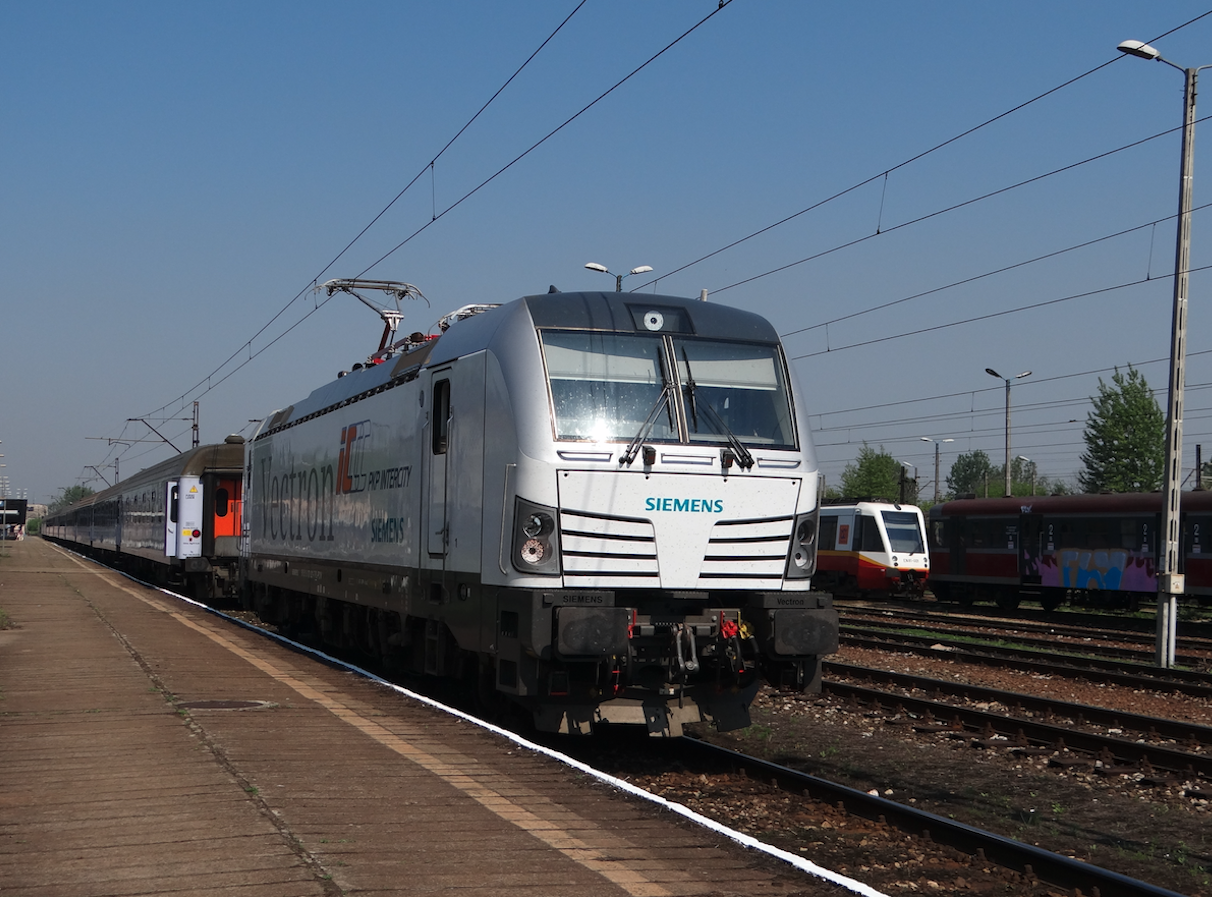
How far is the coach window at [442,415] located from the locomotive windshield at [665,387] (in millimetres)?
1651

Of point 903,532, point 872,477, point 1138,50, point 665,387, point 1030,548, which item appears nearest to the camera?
point 665,387

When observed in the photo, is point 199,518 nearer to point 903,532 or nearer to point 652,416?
point 903,532

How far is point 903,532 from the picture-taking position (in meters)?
35.4

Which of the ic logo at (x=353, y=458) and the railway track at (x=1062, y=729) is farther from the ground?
the ic logo at (x=353, y=458)

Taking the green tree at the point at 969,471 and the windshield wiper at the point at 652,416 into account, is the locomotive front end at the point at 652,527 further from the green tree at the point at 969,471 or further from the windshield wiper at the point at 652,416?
the green tree at the point at 969,471

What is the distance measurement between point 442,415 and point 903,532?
26.4 m

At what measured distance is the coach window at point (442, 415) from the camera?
10.9 metres

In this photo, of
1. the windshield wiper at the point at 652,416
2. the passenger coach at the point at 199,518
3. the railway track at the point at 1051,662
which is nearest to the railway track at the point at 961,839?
the windshield wiper at the point at 652,416

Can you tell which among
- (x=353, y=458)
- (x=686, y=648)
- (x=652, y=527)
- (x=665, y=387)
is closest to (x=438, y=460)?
(x=665, y=387)

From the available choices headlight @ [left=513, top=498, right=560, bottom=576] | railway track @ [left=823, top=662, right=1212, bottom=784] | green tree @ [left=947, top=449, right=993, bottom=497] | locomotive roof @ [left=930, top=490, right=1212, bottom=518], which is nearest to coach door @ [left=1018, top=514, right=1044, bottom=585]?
locomotive roof @ [left=930, top=490, right=1212, bottom=518]

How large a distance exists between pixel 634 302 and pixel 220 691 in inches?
200

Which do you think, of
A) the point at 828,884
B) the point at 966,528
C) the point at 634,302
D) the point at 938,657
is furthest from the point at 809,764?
the point at 966,528

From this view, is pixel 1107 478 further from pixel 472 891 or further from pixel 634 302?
pixel 472 891

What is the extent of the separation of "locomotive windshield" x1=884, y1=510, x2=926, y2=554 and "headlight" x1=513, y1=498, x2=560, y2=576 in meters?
27.4
